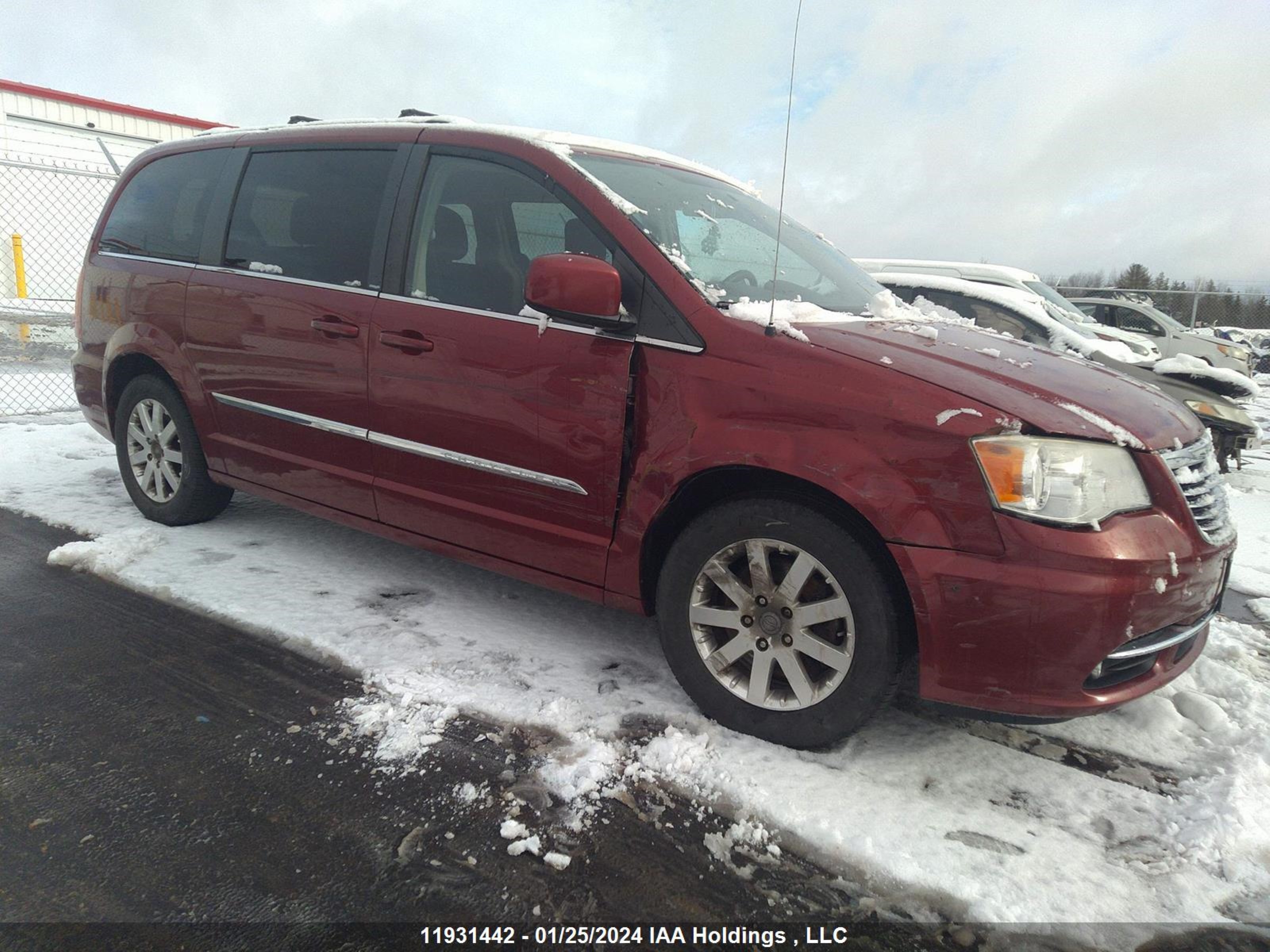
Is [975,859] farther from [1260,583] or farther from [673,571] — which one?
[1260,583]

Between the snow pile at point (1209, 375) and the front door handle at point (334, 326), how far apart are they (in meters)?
6.10

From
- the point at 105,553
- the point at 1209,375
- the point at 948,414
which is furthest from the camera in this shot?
the point at 1209,375

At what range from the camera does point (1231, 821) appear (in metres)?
2.15

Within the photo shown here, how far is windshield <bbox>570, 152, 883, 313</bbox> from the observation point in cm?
276

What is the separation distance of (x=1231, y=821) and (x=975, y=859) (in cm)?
72

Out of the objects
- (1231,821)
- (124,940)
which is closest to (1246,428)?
(1231,821)

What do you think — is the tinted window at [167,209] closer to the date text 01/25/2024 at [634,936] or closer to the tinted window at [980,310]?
the date text 01/25/2024 at [634,936]

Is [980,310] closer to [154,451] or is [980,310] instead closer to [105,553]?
[154,451]

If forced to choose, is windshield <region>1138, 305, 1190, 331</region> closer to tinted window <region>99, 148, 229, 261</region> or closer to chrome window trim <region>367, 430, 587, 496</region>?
chrome window trim <region>367, 430, 587, 496</region>

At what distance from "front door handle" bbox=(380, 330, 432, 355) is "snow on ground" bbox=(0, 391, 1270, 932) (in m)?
1.08

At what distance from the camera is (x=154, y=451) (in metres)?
4.25

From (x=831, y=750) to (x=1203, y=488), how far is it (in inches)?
52.8

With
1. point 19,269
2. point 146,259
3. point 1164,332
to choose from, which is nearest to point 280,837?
point 146,259

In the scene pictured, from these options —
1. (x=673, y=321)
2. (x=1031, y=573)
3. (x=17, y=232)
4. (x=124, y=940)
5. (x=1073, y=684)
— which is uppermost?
(x=17, y=232)
